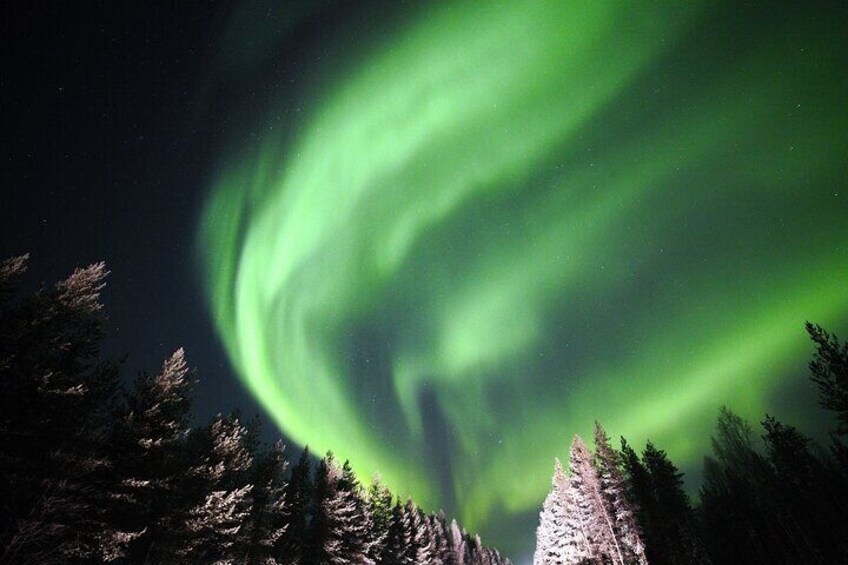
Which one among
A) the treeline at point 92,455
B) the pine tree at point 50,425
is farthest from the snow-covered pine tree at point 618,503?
the pine tree at point 50,425

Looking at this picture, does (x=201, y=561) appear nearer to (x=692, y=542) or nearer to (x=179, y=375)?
(x=179, y=375)

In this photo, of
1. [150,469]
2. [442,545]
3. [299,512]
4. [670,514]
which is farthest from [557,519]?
[150,469]

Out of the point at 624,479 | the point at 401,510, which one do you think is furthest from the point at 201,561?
the point at 624,479

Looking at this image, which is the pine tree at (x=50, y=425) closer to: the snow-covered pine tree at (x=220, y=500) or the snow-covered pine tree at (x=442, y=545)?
the snow-covered pine tree at (x=220, y=500)

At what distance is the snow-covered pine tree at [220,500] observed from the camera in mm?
16609

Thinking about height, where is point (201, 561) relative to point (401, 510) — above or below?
below

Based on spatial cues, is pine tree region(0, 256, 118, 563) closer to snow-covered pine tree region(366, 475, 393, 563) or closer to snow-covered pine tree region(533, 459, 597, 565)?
snow-covered pine tree region(366, 475, 393, 563)

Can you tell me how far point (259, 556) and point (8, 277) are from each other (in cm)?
1931

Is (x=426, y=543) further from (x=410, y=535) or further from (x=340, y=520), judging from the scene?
(x=340, y=520)

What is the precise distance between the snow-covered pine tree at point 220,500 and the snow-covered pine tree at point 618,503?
32.8 m

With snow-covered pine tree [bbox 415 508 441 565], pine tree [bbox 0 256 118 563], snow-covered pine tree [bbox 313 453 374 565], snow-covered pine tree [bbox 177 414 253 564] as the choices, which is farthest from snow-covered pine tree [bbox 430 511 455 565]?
pine tree [bbox 0 256 118 563]

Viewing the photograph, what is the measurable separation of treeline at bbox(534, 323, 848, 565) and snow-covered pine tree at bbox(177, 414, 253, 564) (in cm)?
3324

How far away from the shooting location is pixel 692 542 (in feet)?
109

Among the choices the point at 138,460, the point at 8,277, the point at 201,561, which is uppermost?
the point at 8,277
